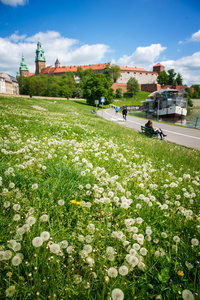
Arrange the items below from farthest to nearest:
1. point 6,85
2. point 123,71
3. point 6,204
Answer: point 123,71 < point 6,85 < point 6,204

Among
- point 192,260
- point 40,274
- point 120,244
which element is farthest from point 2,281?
point 192,260

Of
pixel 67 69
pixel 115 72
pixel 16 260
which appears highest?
pixel 67 69

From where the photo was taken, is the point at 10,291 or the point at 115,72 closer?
the point at 10,291

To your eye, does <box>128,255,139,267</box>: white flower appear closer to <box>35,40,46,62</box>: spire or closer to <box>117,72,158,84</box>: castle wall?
<box>117,72,158,84</box>: castle wall

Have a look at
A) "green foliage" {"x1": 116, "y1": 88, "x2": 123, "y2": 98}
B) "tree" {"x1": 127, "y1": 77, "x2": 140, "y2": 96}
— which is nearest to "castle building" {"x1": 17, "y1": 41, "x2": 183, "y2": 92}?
"tree" {"x1": 127, "y1": 77, "x2": 140, "y2": 96}

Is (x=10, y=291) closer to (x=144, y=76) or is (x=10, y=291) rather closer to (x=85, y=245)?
(x=85, y=245)

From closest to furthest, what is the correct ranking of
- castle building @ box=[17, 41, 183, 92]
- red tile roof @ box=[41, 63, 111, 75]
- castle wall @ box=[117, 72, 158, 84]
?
castle building @ box=[17, 41, 183, 92], castle wall @ box=[117, 72, 158, 84], red tile roof @ box=[41, 63, 111, 75]

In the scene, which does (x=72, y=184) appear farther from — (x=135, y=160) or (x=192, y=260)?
(x=135, y=160)

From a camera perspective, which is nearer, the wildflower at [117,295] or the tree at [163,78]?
the wildflower at [117,295]

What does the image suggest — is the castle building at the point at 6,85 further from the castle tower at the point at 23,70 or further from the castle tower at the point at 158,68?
the castle tower at the point at 158,68

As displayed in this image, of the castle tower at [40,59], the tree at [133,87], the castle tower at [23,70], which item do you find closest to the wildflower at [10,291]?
the tree at [133,87]

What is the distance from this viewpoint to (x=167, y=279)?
1.55 m

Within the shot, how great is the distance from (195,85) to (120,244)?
161454 mm

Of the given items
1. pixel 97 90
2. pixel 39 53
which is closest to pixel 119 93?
pixel 97 90
